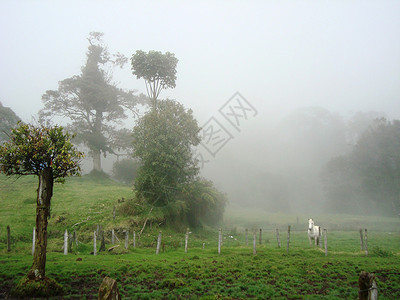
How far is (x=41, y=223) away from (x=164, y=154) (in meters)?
17.4

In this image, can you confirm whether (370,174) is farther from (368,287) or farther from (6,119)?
(6,119)

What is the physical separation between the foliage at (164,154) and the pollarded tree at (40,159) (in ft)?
53.9

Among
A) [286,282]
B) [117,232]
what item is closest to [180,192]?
[117,232]

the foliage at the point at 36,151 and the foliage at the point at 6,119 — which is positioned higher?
the foliage at the point at 6,119

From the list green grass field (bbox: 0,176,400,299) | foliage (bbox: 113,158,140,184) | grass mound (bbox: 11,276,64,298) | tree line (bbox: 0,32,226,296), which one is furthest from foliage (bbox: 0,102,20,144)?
grass mound (bbox: 11,276,64,298)

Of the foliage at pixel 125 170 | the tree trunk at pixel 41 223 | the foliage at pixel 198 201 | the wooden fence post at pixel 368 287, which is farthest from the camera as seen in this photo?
the foliage at pixel 125 170

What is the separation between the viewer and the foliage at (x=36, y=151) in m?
11.3

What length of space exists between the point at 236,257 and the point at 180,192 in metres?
14.3

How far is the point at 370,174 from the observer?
64375mm

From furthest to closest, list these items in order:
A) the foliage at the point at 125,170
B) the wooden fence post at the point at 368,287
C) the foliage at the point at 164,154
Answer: the foliage at the point at 125,170 < the foliage at the point at 164,154 < the wooden fence post at the point at 368,287

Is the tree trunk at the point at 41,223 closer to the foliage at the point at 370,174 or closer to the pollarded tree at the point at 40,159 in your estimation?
the pollarded tree at the point at 40,159

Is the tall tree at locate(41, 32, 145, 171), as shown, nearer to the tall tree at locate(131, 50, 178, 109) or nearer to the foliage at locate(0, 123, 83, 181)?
the tall tree at locate(131, 50, 178, 109)

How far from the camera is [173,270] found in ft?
46.5

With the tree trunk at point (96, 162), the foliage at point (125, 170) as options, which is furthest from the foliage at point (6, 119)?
the foliage at point (125, 170)
